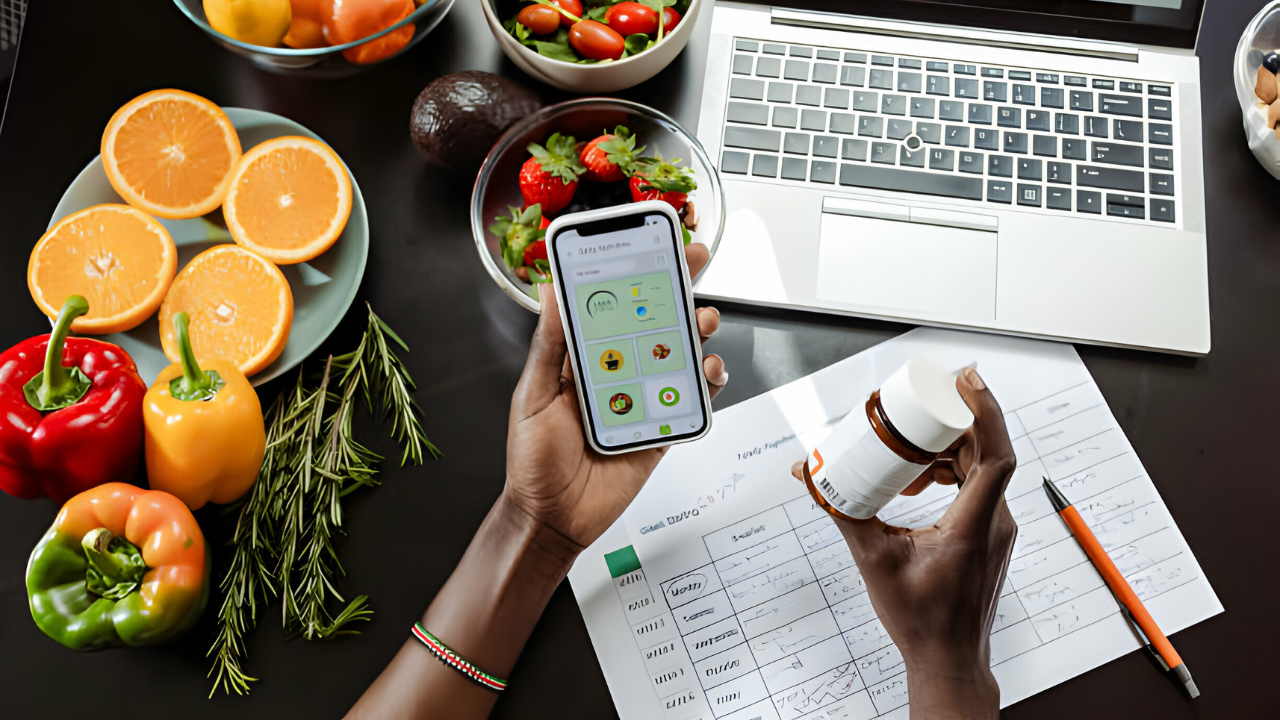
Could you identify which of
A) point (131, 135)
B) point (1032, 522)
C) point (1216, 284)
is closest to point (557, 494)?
point (1032, 522)

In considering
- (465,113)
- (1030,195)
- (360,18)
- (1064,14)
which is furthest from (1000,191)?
(360,18)

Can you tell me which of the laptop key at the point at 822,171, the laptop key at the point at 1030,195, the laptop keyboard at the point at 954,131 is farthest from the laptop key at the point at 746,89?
the laptop key at the point at 1030,195

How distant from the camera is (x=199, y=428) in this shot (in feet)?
2.52

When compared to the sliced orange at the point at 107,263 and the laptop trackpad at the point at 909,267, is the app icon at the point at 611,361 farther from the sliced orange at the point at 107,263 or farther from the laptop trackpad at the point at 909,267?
the sliced orange at the point at 107,263

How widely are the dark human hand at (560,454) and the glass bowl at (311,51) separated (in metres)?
0.37

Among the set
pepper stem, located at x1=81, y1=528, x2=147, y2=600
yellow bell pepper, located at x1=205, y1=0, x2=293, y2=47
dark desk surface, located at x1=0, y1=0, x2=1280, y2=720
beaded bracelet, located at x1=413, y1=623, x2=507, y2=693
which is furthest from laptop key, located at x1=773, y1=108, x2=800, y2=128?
pepper stem, located at x1=81, y1=528, x2=147, y2=600

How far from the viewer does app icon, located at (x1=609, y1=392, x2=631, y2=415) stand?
0.78m

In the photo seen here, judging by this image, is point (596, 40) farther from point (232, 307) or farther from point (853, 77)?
point (232, 307)

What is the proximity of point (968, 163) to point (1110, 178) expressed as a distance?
16 centimetres

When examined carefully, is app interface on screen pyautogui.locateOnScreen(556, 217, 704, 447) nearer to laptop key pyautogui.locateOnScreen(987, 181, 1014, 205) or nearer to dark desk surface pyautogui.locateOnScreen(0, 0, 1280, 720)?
dark desk surface pyautogui.locateOnScreen(0, 0, 1280, 720)

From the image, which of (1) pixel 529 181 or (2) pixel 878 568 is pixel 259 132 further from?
(2) pixel 878 568

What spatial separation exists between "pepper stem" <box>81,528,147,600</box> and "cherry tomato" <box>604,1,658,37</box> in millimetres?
737

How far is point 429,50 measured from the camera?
1.00 metres

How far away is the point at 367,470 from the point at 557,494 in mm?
223
